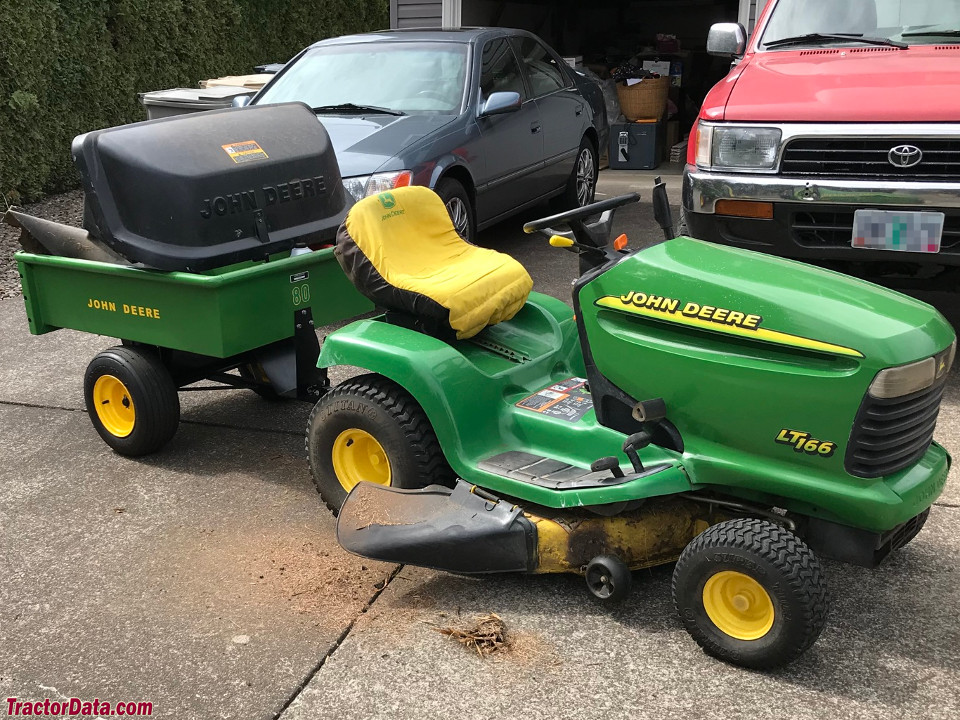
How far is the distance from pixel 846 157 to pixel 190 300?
2.97 meters

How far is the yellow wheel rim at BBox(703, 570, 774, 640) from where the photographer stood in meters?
2.69

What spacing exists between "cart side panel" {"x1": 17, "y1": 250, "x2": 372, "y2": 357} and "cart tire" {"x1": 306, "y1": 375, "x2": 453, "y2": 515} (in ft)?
1.81

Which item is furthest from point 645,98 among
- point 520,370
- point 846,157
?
point 520,370

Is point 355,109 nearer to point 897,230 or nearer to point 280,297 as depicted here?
point 280,297

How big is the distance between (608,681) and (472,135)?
4.40 meters

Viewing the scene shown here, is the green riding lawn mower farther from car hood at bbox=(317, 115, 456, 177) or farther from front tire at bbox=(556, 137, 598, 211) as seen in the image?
front tire at bbox=(556, 137, 598, 211)

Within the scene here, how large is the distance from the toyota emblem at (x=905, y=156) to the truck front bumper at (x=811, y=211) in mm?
91

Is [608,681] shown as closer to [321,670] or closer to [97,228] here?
[321,670]

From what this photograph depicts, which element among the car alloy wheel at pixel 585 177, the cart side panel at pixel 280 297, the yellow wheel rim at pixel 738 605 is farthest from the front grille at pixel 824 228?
the car alloy wheel at pixel 585 177

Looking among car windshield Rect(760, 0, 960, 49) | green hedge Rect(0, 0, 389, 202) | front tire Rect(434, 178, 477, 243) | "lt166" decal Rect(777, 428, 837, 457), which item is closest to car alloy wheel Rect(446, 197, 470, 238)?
front tire Rect(434, 178, 477, 243)

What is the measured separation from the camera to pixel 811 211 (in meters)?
4.63

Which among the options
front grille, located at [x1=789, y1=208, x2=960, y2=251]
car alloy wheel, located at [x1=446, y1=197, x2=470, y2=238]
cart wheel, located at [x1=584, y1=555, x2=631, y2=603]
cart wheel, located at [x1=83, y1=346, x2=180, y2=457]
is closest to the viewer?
cart wheel, located at [x1=584, y1=555, x2=631, y2=603]

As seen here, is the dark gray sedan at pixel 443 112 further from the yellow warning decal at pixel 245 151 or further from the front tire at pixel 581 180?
the yellow warning decal at pixel 245 151

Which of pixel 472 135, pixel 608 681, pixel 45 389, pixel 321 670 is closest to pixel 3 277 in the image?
pixel 45 389
